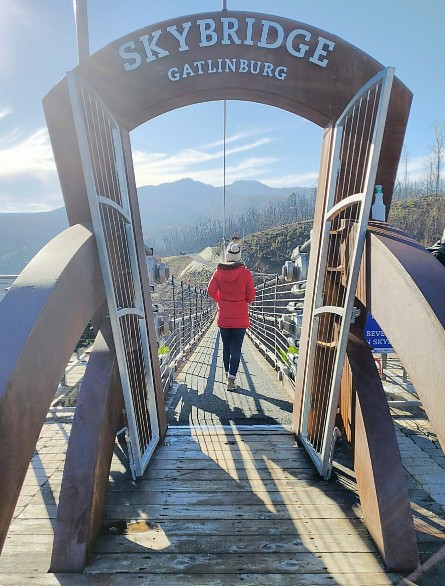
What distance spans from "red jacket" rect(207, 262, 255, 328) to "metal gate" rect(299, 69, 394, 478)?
1829 mm

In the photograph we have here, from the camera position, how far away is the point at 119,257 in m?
3.23

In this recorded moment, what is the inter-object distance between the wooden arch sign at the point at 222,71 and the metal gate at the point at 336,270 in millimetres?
242

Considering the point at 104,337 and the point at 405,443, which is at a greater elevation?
the point at 104,337

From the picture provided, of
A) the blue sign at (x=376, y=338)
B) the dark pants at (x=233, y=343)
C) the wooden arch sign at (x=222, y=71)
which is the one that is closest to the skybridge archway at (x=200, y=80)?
the wooden arch sign at (x=222, y=71)

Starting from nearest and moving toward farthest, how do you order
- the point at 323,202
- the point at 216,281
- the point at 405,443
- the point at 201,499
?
1. the point at 201,499
2. the point at 323,202
3. the point at 405,443
4. the point at 216,281

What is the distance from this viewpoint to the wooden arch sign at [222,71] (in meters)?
3.16

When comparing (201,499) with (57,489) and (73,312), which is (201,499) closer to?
(57,489)

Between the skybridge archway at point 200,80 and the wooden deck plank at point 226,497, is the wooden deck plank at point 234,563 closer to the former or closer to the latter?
the wooden deck plank at point 226,497

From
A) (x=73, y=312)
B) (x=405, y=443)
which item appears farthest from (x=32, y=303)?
(x=405, y=443)

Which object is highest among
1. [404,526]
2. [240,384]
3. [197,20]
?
[197,20]

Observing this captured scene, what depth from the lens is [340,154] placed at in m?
3.33

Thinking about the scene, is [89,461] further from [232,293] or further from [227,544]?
[232,293]

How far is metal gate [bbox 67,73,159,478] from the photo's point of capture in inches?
106

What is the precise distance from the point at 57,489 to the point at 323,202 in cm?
287
